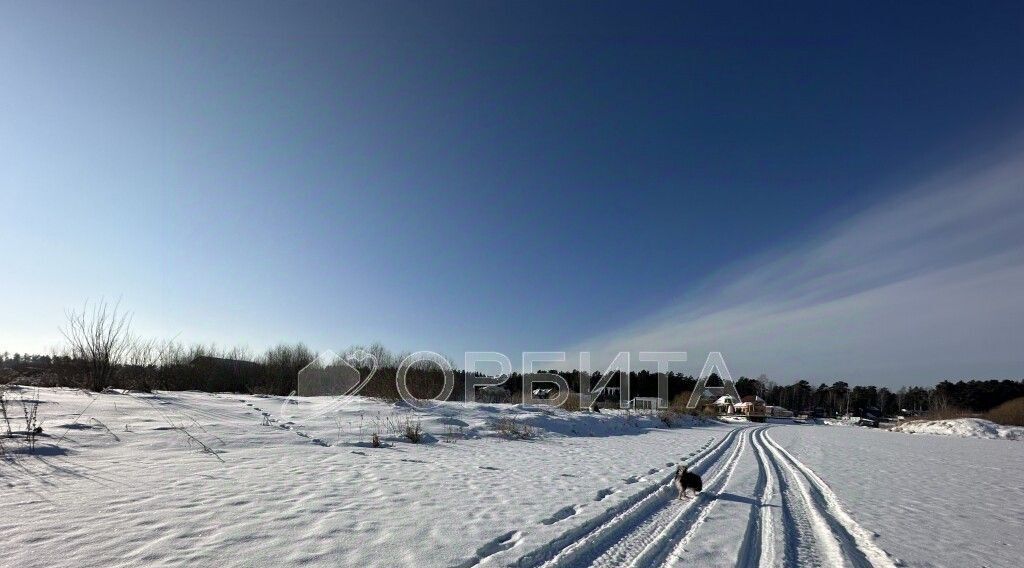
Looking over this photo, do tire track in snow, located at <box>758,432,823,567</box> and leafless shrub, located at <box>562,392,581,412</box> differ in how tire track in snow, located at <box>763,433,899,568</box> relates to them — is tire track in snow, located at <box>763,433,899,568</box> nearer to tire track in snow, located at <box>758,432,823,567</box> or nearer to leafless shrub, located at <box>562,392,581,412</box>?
tire track in snow, located at <box>758,432,823,567</box>

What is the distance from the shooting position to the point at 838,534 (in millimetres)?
4711

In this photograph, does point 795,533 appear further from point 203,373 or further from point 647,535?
point 203,373

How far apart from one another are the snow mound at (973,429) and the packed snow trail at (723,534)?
133 ft

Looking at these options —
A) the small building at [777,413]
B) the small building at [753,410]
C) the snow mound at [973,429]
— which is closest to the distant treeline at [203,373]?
the small building at [753,410]

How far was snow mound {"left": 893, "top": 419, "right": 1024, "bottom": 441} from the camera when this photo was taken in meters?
31.5

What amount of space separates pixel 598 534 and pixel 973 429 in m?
46.6

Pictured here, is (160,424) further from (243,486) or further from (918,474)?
(918,474)

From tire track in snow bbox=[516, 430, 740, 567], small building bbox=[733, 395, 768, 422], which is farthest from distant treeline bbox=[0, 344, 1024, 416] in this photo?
small building bbox=[733, 395, 768, 422]

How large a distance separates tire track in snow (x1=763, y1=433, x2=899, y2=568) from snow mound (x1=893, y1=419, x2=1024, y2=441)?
3965 cm

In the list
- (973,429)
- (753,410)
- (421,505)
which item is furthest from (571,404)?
(753,410)

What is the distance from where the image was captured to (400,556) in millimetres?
3441

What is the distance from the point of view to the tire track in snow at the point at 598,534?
11.8ft

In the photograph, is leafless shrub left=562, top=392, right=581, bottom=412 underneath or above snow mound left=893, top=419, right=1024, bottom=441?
above

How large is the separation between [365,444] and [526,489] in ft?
15.9
